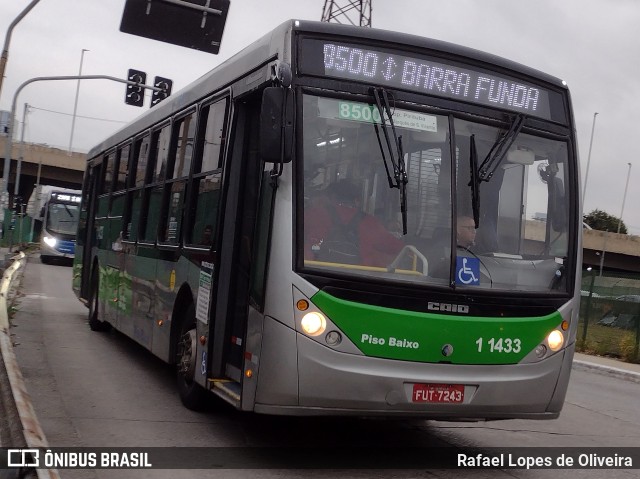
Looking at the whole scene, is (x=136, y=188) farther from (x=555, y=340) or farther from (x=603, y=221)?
(x=603, y=221)

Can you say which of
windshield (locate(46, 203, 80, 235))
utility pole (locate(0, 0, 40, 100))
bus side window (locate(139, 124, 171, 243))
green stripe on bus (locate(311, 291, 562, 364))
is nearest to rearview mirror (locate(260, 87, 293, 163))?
green stripe on bus (locate(311, 291, 562, 364))

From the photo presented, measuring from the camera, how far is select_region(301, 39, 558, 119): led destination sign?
22.7ft

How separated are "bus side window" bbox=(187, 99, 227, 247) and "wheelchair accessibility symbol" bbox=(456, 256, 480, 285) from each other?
2168mm

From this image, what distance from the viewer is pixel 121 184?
1310 centimetres

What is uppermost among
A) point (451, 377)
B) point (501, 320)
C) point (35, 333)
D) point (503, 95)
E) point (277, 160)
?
point (503, 95)

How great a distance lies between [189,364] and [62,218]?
113 ft

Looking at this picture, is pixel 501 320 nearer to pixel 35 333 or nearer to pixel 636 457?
pixel 636 457

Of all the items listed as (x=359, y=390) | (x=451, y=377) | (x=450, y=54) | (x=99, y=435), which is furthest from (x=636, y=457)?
(x=99, y=435)

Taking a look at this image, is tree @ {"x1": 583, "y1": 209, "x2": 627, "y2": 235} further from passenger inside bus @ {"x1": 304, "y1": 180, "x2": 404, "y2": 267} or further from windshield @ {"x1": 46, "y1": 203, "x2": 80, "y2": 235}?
passenger inside bus @ {"x1": 304, "y1": 180, "x2": 404, "y2": 267}

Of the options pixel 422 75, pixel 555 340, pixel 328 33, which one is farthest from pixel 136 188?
pixel 555 340

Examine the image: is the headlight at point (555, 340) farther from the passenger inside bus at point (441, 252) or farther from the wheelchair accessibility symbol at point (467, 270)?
the passenger inside bus at point (441, 252)

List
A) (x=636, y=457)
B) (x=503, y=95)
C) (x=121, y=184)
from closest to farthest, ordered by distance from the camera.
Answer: (x=503, y=95), (x=636, y=457), (x=121, y=184)

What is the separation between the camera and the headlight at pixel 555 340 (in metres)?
7.23

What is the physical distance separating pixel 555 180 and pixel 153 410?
4337 millimetres
